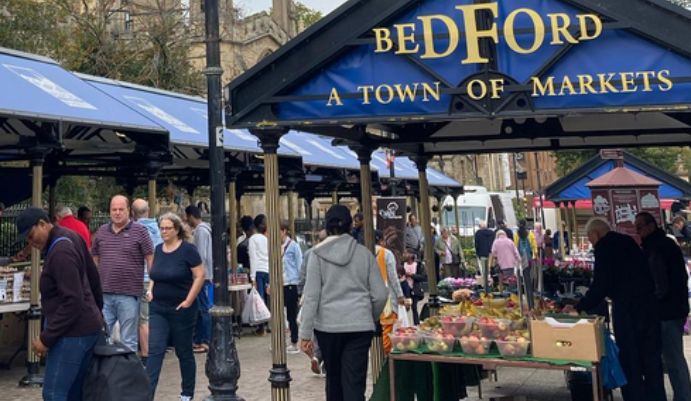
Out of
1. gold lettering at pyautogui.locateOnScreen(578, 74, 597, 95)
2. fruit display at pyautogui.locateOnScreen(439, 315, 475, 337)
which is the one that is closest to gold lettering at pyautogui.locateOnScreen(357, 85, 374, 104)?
gold lettering at pyautogui.locateOnScreen(578, 74, 597, 95)

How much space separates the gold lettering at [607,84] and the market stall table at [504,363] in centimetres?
209

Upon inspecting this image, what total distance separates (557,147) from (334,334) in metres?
4.57

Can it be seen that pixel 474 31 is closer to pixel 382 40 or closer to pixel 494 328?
pixel 382 40

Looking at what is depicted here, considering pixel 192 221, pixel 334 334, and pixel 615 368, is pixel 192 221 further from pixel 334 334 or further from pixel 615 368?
pixel 615 368

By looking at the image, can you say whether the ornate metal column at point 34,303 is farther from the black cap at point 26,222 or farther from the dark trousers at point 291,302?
the black cap at point 26,222

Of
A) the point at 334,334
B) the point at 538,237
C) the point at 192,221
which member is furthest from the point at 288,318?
the point at 538,237

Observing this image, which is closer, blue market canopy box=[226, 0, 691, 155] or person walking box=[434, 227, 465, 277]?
blue market canopy box=[226, 0, 691, 155]

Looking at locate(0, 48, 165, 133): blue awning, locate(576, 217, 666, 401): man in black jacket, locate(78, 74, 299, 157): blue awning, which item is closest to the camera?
locate(576, 217, 666, 401): man in black jacket

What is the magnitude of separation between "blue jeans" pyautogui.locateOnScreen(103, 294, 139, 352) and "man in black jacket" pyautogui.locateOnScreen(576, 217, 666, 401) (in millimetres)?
4563

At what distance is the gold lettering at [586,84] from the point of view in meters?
5.26

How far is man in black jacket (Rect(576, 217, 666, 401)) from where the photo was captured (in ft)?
21.0

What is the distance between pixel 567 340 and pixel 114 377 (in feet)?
11.2

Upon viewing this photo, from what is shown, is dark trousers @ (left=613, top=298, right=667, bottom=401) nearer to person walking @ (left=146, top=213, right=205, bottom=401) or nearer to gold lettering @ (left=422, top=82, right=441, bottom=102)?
gold lettering @ (left=422, top=82, right=441, bottom=102)

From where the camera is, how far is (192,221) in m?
11.1
